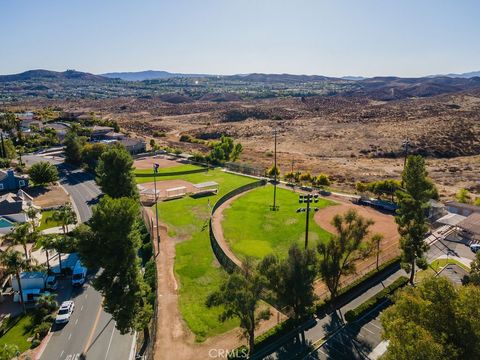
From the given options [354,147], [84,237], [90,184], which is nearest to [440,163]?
[354,147]

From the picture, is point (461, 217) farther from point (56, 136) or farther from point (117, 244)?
point (56, 136)

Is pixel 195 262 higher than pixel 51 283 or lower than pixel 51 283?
lower

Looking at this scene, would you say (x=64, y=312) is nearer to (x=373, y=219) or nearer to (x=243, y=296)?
(x=243, y=296)

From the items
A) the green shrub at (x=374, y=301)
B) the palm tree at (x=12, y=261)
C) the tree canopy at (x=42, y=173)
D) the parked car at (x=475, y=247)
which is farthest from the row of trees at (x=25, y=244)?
the parked car at (x=475, y=247)

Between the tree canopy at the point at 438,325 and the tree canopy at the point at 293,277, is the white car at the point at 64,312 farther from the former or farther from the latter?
the tree canopy at the point at 438,325

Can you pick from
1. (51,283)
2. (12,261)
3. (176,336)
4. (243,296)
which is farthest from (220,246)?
(12,261)

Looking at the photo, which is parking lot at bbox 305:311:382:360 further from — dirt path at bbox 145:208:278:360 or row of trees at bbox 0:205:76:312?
row of trees at bbox 0:205:76:312

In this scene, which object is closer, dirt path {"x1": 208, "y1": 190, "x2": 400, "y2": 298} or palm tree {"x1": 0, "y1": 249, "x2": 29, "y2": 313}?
palm tree {"x1": 0, "y1": 249, "x2": 29, "y2": 313}

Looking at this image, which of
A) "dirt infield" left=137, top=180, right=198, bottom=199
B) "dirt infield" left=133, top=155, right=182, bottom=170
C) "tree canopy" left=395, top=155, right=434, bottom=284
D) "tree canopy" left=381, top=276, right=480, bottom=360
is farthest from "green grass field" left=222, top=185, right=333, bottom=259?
"dirt infield" left=133, top=155, right=182, bottom=170
